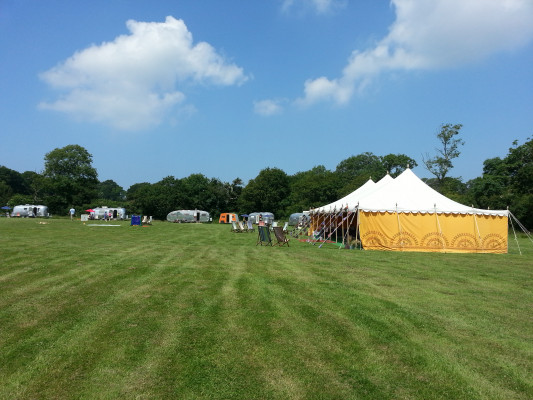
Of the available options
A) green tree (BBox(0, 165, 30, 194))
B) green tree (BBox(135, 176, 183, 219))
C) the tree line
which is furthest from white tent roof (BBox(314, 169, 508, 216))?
green tree (BBox(0, 165, 30, 194))

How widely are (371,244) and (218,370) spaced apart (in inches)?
511

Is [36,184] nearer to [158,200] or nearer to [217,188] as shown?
[158,200]

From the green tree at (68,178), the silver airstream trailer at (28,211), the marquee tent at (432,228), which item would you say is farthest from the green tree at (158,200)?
the marquee tent at (432,228)

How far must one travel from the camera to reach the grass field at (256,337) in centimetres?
288

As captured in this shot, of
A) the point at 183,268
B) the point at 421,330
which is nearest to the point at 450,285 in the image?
the point at 421,330

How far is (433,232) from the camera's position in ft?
49.7

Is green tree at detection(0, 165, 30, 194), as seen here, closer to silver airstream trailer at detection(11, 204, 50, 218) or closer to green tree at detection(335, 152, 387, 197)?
silver airstream trailer at detection(11, 204, 50, 218)

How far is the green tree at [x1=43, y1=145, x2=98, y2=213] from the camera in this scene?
204 feet

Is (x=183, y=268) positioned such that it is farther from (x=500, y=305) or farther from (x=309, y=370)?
(x=500, y=305)

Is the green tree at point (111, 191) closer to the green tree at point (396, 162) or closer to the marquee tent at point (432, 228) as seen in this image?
the green tree at point (396, 162)

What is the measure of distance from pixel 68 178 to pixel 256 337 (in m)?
70.1

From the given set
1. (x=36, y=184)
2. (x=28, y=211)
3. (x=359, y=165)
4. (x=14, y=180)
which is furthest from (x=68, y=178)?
(x=359, y=165)

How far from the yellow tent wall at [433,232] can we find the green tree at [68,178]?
61.6 metres

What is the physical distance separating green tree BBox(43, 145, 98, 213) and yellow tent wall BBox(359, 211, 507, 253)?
6158 cm
